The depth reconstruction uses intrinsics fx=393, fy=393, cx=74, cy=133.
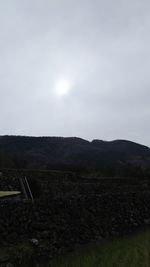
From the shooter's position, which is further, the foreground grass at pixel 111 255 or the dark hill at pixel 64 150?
the dark hill at pixel 64 150

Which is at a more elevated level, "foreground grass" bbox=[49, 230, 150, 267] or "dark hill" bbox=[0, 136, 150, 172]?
"dark hill" bbox=[0, 136, 150, 172]

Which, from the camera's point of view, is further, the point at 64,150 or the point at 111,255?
the point at 64,150

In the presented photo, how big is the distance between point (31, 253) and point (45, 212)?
2782mm

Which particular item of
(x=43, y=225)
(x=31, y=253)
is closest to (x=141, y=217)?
(x=43, y=225)

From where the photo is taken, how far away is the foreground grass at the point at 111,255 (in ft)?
34.6

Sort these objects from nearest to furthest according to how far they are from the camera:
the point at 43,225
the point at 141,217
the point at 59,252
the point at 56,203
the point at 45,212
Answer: the point at 59,252 → the point at 43,225 → the point at 45,212 → the point at 56,203 → the point at 141,217

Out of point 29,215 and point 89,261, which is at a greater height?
point 29,215

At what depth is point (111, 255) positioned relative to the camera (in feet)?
38.1

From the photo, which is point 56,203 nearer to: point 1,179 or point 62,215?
point 62,215

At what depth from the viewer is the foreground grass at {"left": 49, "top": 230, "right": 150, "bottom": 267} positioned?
34.6ft

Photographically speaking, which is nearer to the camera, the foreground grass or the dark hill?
the foreground grass

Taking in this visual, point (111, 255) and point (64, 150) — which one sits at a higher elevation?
point (64, 150)

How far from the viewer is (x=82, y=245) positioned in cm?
1280

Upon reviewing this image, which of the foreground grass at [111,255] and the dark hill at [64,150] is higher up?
the dark hill at [64,150]
